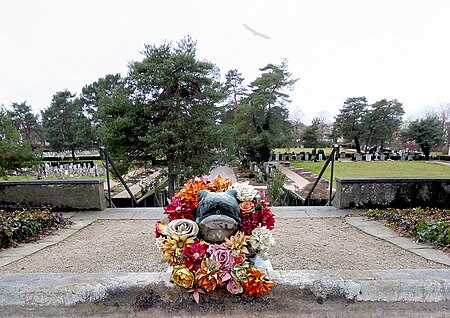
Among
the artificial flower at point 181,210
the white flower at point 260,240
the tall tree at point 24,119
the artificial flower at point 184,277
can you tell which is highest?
the tall tree at point 24,119

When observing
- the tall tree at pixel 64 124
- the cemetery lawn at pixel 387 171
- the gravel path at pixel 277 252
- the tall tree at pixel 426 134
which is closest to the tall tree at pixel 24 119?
the tall tree at pixel 64 124

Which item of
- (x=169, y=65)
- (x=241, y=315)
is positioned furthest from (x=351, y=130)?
(x=241, y=315)

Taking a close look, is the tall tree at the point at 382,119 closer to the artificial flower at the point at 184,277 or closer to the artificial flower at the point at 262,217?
the artificial flower at the point at 262,217

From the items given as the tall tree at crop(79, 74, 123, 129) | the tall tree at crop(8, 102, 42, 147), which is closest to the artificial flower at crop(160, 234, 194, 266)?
the tall tree at crop(79, 74, 123, 129)

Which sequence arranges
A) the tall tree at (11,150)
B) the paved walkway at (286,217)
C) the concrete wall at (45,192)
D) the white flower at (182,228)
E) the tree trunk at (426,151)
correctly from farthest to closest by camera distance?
1. the tree trunk at (426,151)
2. the tall tree at (11,150)
3. the concrete wall at (45,192)
4. the paved walkway at (286,217)
5. the white flower at (182,228)

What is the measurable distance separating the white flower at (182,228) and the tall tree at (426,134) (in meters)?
27.9

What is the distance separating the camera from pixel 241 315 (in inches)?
55.4

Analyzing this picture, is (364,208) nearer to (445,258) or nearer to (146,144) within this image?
(445,258)

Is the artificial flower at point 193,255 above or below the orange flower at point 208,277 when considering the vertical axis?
above

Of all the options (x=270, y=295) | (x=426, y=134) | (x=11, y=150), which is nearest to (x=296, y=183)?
(x=270, y=295)

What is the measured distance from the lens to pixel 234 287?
1.43 metres

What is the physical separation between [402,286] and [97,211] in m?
4.65

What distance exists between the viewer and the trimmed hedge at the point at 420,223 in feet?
10.4

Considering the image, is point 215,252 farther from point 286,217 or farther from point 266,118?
point 266,118
